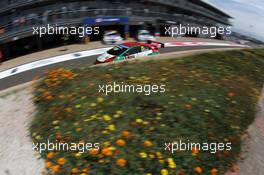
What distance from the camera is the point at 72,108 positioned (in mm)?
6949

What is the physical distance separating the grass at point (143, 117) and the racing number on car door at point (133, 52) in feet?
29.6

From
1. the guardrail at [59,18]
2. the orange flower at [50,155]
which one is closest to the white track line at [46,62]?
the guardrail at [59,18]

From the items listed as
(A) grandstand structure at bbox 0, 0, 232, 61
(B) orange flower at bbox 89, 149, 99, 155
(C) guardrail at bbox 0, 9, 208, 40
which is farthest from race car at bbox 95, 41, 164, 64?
(B) orange flower at bbox 89, 149, 99, 155

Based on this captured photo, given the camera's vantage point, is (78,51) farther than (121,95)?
Yes

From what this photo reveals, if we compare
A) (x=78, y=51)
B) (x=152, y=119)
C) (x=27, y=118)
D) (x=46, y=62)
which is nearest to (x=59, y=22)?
(x=78, y=51)

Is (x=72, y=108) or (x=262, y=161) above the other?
(x=72, y=108)

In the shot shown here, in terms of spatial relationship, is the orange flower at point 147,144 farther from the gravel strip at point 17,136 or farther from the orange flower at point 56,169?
the gravel strip at point 17,136

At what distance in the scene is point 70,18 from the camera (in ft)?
94.9

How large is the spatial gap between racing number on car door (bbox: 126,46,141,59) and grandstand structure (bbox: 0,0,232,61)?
12.6 m

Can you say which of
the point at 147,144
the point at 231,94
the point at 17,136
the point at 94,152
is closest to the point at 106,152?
the point at 94,152

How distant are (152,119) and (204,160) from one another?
59.4 inches

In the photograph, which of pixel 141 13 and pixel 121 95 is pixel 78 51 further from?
pixel 121 95

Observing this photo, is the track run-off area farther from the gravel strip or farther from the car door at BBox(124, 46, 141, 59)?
the gravel strip

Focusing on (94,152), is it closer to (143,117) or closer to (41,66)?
(143,117)
